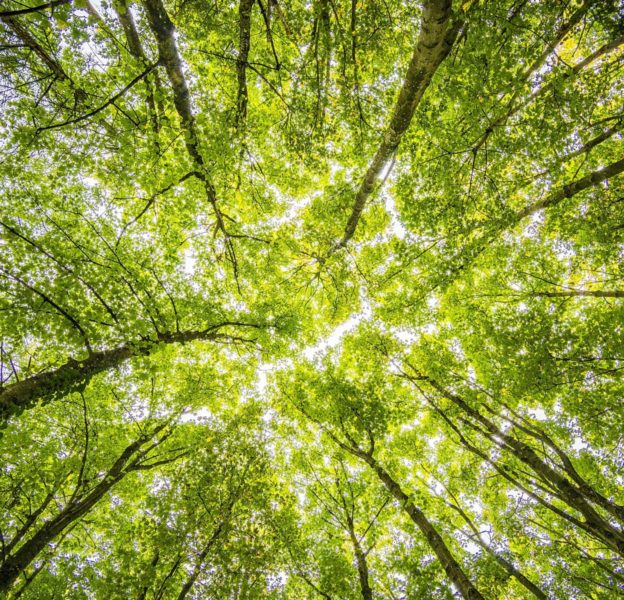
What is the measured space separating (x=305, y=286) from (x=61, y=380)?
7120mm

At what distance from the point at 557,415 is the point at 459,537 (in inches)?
223

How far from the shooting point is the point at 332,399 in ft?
32.6

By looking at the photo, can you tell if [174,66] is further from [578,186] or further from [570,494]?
[570,494]

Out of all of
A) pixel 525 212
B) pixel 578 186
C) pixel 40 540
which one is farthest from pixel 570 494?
pixel 40 540

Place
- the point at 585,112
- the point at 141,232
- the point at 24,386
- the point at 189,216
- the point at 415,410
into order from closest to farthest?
the point at 24,386 → the point at 585,112 → the point at 189,216 → the point at 141,232 → the point at 415,410

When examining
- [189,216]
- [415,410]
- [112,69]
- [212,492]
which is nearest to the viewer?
[112,69]

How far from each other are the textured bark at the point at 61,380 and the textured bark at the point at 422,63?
6233 millimetres

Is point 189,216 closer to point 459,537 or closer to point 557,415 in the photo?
point 557,415

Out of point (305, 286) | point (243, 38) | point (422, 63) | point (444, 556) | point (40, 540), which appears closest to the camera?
point (422, 63)

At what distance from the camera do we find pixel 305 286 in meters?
10.6

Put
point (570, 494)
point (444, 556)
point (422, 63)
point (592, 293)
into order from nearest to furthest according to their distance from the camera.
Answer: point (422, 63), point (570, 494), point (444, 556), point (592, 293)

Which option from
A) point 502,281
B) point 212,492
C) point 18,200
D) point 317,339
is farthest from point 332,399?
point 18,200

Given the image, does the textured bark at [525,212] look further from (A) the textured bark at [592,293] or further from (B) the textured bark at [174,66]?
(B) the textured bark at [174,66]

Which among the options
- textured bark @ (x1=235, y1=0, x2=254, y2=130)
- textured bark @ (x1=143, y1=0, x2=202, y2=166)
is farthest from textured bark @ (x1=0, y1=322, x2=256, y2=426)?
textured bark @ (x1=235, y1=0, x2=254, y2=130)
